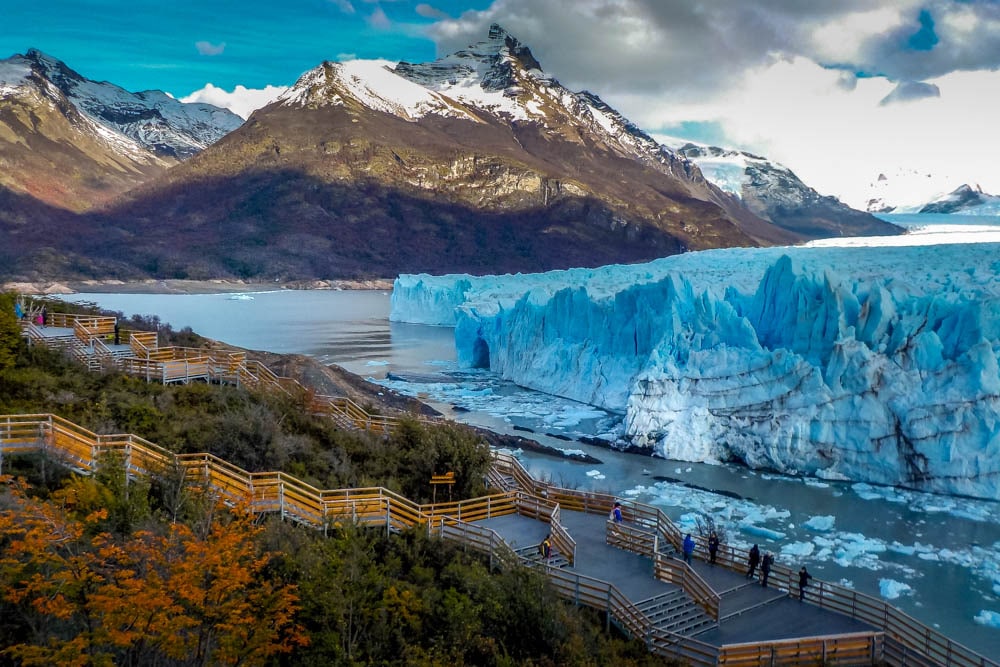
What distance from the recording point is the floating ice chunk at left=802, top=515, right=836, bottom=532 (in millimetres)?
18609

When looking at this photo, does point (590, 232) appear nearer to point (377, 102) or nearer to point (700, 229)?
point (700, 229)

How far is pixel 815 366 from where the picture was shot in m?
23.7

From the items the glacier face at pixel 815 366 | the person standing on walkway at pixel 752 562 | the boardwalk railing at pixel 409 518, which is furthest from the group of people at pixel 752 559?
the glacier face at pixel 815 366

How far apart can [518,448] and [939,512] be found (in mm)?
11845

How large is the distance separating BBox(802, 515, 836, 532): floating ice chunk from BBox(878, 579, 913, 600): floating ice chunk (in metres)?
2.93

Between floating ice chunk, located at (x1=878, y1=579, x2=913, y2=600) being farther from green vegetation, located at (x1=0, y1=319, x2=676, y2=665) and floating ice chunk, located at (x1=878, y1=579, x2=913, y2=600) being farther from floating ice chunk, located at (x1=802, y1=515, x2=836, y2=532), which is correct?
green vegetation, located at (x1=0, y1=319, x2=676, y2=665)

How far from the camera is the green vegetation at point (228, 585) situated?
284 inches

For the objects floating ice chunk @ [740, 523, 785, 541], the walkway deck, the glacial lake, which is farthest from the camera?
floating ice chunk @ [740, 523, 785, 541]

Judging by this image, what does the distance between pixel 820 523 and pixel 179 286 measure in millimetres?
94382

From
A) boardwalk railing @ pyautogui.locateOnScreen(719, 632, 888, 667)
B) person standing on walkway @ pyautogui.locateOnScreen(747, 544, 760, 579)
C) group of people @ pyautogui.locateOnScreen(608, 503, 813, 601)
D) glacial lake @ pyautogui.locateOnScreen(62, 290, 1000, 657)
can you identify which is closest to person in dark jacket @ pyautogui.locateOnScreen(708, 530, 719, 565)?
group of people @ pyautogui.locateOnScreen(608, 503, 813, 601)

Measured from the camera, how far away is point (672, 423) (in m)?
25.5

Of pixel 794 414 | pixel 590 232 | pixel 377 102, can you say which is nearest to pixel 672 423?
pixel 794 414

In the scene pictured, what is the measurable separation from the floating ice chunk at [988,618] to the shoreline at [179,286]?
270ft

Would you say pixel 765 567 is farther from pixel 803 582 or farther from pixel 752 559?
pixel 803 582
